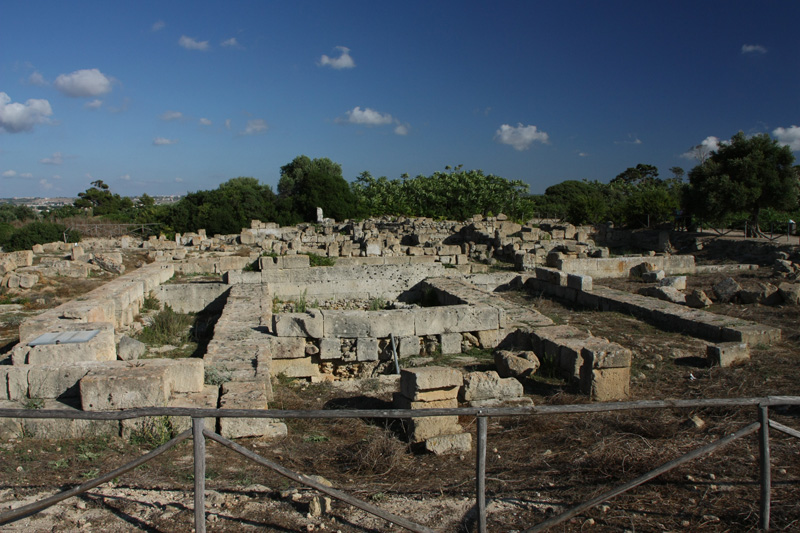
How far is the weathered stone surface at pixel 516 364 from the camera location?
22.5ft

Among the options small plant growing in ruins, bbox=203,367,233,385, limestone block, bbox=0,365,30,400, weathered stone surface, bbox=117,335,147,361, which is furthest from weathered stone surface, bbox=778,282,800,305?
limestone block, bbox=0,365,30,400

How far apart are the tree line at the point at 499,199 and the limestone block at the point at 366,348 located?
21.1 m

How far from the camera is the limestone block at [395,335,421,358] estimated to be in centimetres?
876

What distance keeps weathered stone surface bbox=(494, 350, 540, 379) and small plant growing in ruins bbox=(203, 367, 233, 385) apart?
3369 millimetres

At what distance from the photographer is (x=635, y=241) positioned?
2664 cm

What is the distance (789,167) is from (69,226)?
39732mm

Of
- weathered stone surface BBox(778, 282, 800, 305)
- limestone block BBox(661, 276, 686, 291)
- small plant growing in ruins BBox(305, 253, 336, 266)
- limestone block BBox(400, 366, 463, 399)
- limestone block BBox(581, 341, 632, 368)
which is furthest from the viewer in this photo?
small plant growing in ruins BBox(305, 253, 336, 266)

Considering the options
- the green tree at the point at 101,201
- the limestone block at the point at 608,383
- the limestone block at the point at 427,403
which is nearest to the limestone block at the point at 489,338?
the limestone block at the point at 608,383

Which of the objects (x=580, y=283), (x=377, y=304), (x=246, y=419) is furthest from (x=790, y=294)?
(x=246, y=419)

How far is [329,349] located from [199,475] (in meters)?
5.25

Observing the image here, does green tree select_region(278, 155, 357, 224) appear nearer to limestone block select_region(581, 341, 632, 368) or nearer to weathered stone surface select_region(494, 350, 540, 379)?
weathered stone surface select_region(494, 350, 540, 379)

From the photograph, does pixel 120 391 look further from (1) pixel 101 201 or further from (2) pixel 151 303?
(1) pixel 101 201

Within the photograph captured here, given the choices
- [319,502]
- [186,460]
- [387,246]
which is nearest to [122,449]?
[186,460]

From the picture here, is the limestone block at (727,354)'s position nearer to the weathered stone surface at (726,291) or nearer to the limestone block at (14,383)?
the weathered stone surface at (726,291)
